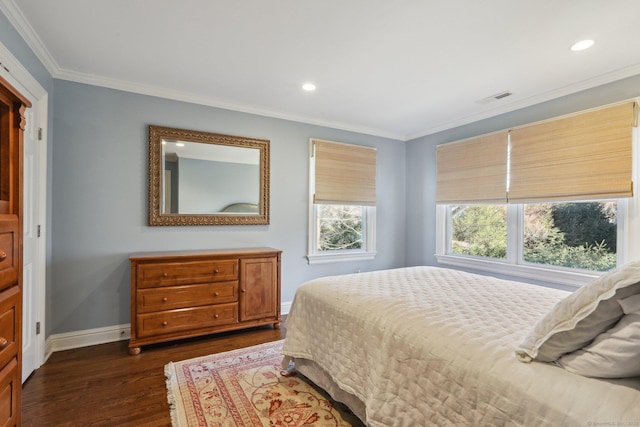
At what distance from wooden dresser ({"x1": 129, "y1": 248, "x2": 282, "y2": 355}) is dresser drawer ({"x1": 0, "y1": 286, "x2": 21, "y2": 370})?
1.56 meters

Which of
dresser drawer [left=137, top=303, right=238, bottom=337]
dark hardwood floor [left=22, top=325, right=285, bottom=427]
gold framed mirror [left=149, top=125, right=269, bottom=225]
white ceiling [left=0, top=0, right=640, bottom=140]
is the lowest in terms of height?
dark hardwood floor [left=22, top=325, right=285, bottom=427]

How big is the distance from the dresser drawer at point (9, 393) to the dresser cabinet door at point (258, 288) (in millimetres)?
1970

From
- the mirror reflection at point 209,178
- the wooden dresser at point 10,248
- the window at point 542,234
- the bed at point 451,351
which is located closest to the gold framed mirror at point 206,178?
the mirror reflection at point 209,178

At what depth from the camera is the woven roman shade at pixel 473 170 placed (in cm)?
346

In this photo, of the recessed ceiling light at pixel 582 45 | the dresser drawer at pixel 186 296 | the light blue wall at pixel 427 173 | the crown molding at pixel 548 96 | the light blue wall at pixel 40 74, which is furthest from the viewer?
the light blue wall at pixel 427 173

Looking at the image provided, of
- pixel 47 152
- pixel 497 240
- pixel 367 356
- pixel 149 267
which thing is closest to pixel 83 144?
pixel 47 152

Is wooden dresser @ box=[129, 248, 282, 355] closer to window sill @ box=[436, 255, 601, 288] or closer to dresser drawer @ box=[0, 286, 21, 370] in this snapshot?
dresser drawer @ box=[0, 286, 21, 370]

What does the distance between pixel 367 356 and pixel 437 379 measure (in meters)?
0.42

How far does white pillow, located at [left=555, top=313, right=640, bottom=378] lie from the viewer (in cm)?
92

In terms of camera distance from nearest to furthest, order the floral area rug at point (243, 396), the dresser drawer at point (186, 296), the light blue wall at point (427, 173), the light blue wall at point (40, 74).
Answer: the floral area rug at point (243, 396) < the light blue wall at point (40, 74) < the dresser drawer at point (186, 296) < the light blue wall at point (427, 173)

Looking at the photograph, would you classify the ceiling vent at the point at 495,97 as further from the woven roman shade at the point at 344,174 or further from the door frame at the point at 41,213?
the door frame at the point at 41,213

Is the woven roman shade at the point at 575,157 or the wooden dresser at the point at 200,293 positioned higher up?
the woven roman shade at the point at 575,157

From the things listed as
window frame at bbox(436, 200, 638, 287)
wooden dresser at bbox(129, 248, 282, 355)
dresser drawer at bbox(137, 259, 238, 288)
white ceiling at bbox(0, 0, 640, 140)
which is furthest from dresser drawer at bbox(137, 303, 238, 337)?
window frame at bbox(436, 200, 638, 287)

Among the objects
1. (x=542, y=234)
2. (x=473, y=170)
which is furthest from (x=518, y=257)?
(x=473, y=170)
